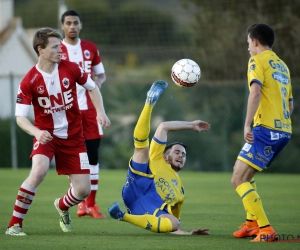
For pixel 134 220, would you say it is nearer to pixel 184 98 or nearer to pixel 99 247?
pixel 99 247

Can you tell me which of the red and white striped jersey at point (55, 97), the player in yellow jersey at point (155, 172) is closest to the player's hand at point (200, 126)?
the player in yellow jersey at point (155, 172)

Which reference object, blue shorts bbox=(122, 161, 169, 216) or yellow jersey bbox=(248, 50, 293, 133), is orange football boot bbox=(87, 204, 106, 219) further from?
yellow jersey bbox=(248, 50, 293, 133)

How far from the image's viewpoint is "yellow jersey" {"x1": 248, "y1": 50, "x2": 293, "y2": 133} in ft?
23.9

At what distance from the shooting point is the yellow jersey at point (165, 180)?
7.80 m

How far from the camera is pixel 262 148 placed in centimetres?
726

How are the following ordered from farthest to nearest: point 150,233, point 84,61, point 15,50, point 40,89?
1. point 15,50
2. point 84,61
3. point 150,233
4. point 40,89

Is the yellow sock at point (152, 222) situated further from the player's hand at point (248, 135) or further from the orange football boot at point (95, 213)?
the orange football boot at point (95, 213)

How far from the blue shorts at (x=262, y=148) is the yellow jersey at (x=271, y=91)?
0.24 ft

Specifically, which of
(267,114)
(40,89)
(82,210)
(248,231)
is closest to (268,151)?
(267,114)

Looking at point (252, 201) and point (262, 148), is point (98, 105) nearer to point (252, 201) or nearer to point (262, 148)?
point (262, 148)

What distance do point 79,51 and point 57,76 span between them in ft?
7.54

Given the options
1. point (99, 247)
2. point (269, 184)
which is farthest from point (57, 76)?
point (269, 184)

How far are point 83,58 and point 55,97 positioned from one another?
238 cm

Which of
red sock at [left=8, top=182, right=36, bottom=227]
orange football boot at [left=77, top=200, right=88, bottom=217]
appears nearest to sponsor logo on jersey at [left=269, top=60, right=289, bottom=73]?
red sock at [left=8, top=182, right=36, bottom=227]
